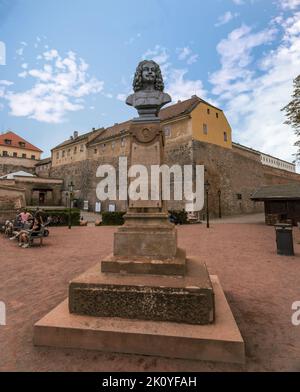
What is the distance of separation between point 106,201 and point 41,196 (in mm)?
11865

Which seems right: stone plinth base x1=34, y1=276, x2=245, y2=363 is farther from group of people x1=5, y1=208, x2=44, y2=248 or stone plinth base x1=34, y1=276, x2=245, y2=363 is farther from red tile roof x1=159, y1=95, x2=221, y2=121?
red tile roof x1=159, y1=95, x2=221, y2=121

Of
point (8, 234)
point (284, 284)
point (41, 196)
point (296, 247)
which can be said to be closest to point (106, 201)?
point (41, 196)

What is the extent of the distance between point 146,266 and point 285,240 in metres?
6.35

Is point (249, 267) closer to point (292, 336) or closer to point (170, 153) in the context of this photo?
point (292, 336)

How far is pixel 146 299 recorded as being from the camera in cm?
278

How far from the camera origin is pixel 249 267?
Result: 6023 millimetres

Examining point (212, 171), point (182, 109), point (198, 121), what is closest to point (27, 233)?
point (198, 121)

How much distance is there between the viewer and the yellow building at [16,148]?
150 feet

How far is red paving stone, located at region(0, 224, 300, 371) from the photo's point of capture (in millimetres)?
2285

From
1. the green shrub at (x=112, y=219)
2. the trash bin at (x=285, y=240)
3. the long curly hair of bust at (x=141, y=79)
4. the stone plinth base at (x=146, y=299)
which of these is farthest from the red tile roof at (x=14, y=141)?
the stone plinth base at (x=146, y=299)

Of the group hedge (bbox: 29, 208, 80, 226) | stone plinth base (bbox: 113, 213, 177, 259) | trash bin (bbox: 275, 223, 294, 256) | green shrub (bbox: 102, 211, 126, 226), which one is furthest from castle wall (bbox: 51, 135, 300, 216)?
stone plinth base (bbox: 113, 213, 177, 259)

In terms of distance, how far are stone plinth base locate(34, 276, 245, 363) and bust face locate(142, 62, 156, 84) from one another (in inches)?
149

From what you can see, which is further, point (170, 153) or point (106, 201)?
point (106, 201)

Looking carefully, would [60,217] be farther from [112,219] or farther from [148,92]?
[148,92]
